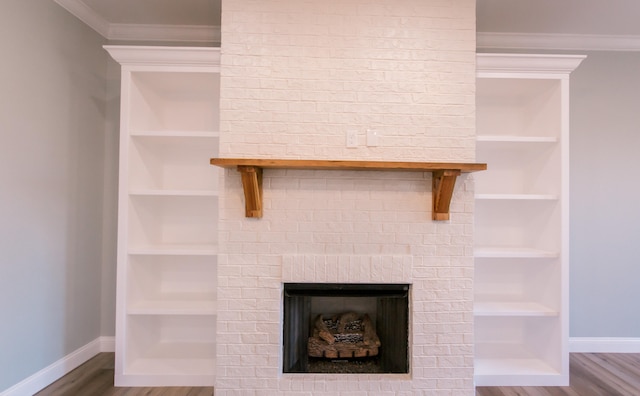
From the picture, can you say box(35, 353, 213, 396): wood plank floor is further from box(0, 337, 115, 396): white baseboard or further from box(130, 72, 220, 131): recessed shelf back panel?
box(130, 72, 220, 131): recessed shelf back panel

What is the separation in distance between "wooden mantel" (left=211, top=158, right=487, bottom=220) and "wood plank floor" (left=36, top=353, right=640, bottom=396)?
4.07 ft

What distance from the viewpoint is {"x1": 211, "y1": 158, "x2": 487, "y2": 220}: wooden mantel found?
6.20ft

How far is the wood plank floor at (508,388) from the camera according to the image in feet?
7.04

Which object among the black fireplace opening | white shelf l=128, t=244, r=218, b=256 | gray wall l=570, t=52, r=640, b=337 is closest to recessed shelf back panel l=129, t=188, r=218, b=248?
white shelf l=128, t=244, r=218, b=256

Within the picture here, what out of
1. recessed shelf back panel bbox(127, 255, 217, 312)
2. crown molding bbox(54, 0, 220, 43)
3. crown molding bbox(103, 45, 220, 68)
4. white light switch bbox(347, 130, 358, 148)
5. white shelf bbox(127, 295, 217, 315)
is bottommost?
white shelf bbox(127, 295, 217, 315)

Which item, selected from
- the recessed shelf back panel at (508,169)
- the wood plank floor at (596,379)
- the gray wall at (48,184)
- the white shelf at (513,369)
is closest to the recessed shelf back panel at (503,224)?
the recessed shelf back panel at (508,169)

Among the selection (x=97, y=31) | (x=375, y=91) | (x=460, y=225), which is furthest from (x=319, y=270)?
(x=97, y=31)

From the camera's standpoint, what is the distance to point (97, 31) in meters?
2.60

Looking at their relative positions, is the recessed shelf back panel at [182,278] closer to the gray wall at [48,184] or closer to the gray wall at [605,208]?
the gray wall at [48,184]

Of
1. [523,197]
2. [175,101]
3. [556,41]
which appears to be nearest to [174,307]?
[175,101]

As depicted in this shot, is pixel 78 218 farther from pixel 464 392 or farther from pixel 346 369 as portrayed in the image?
pixel 464 392

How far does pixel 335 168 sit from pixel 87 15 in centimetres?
→ 215

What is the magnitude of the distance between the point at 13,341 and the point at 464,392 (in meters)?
2.65

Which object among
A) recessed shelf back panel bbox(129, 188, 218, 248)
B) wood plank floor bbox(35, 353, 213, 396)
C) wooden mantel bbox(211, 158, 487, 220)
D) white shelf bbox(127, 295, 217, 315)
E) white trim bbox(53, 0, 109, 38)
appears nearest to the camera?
wooden mantel bbox(211, 158, 487, 220)
